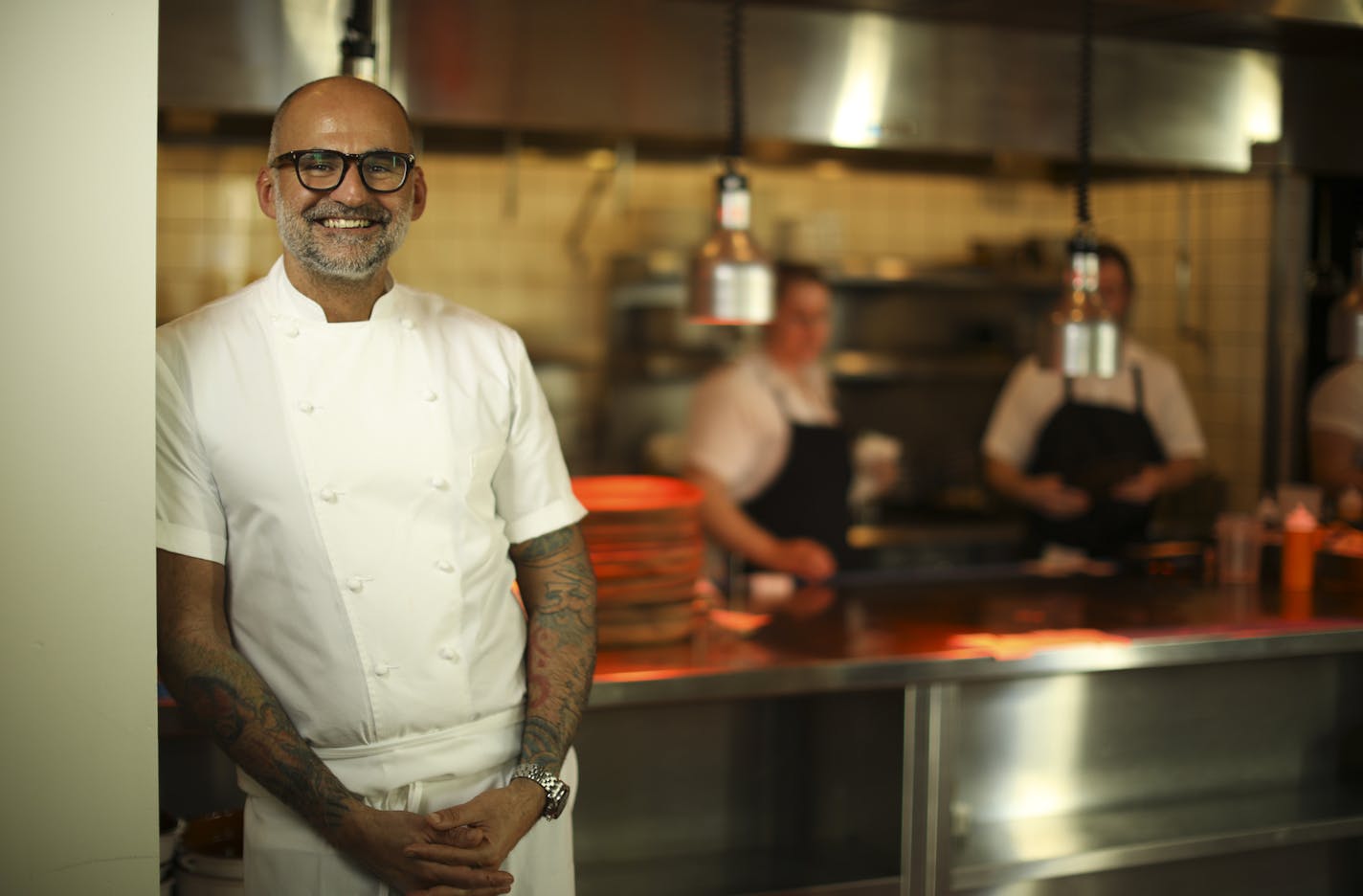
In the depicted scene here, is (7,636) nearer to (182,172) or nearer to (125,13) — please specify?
(125,13)

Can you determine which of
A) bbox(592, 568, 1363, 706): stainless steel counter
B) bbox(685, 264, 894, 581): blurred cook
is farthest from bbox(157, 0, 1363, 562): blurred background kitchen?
bbox(592, 568, 1363, 706): stainless steel counter

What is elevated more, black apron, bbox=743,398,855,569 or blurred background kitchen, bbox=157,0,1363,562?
blurred background kitchen, bbox=157,0,1363,562

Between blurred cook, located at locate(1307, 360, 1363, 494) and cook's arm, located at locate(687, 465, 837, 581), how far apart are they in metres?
1.54

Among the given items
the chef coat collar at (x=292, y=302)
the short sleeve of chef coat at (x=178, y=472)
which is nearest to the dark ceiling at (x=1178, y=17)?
the chef coat collar at (x=292, y=302)

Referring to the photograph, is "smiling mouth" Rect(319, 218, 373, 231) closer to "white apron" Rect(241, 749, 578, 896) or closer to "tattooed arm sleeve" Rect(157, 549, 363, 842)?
"tattooed arm sleeve" Rect(157, 549, 363, 842)

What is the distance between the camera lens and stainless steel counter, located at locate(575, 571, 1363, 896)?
262 cm

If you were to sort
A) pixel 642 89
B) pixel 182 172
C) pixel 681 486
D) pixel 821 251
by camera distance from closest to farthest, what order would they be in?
pixel 681 486 → pixel 642 89 → pixel 182 172 → pixel 821 251

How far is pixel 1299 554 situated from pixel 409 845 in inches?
98.2

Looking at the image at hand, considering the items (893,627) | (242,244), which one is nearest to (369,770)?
(893,627)

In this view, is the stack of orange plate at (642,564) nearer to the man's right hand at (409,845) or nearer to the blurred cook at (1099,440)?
the man's right hand at (409,845)

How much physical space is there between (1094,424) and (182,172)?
12.0 feet

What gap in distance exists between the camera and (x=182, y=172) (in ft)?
18.0

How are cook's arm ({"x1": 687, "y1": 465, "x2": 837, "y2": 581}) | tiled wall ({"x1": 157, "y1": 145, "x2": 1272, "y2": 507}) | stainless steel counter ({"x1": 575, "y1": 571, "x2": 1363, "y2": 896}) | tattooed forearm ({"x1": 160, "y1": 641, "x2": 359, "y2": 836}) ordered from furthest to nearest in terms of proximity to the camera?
tiled wall ({"x1": 157, "y1": 145, "x2": 1272, "y2": 507})
cook's arm ({"x1": 687, "y1": 465, "x2": 837, "y2": 581})
stainless steel counter ({"x1": 575, "y1": 571, "x2": 1363, "y2": 896})
tattooed forearm ({"x1": 160, "y1": 641, "x2": 359, "y2": 836})

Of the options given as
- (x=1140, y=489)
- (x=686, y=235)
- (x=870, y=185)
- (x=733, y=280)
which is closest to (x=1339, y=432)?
(x=1140, y=489)
